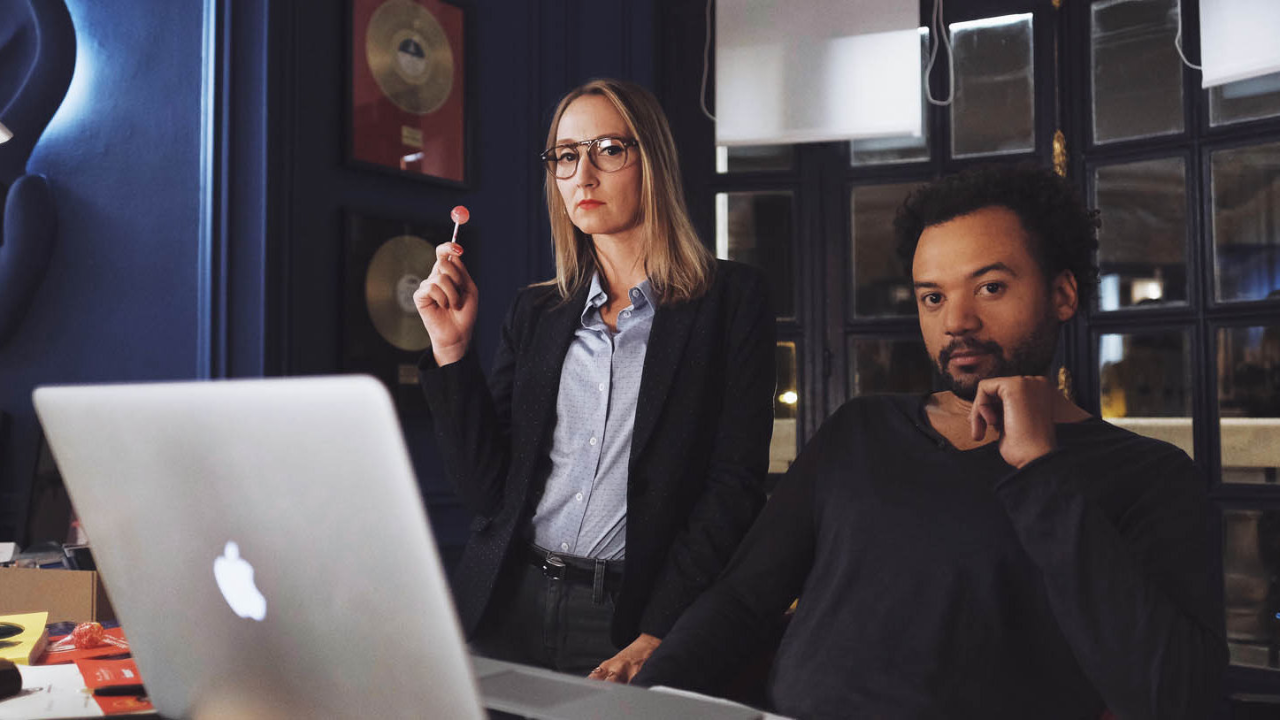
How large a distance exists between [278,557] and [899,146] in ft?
9.40

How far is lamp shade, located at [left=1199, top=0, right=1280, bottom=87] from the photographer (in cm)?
260

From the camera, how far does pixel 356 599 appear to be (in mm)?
581

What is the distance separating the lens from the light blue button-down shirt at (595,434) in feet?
4.83

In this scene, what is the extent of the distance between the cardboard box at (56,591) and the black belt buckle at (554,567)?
0.74 metres

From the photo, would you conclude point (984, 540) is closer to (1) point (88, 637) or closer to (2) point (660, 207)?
(2) point (660, 207)

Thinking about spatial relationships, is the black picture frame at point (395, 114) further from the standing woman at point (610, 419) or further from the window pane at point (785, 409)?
the standing woman at point (610, 419)

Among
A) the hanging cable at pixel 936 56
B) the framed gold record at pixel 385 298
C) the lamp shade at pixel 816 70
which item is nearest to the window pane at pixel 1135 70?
the hanging cable at pixel 936 56

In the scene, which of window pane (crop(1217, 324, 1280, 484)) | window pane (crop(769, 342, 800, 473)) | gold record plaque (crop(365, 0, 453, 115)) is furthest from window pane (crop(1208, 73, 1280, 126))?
gold record plaque (crop(365, 0, 453, 115))

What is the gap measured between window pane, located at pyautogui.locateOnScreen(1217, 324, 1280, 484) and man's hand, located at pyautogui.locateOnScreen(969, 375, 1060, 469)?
6.92ft

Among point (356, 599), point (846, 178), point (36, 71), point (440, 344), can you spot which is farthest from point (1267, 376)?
point (36, 71)

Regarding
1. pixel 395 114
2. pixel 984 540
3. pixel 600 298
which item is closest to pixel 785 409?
pixel 395 114

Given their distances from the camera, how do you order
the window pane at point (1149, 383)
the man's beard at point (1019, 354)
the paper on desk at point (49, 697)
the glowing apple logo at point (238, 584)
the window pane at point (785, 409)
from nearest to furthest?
the glowing apple logo at point (238, 584) → the paper on desk at point (49, 697) → the man's beard at point (1019, 354) → the window pane at point (1149, 383) → the window pane at point (785, 409)

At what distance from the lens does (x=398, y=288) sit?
2.78 m

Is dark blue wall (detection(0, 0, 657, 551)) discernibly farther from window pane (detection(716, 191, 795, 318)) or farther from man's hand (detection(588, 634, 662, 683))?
man's hand (detection(588, 634, 662, 683))
